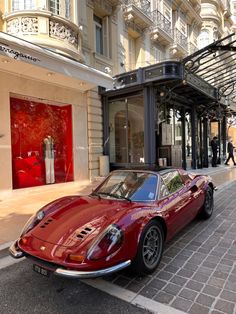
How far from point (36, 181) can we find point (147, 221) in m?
7.06

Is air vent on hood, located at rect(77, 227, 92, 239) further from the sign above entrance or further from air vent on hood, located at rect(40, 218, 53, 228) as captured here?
the sign above entrance

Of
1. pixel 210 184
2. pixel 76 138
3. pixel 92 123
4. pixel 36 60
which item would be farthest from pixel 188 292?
pixel 92 123

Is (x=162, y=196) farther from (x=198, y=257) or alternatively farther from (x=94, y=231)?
(x=94, y=231)

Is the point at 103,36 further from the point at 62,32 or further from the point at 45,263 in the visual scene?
the point at 45,263

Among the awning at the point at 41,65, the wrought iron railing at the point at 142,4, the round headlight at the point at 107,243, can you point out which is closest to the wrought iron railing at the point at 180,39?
the wrought iron railing at the point at 142,4

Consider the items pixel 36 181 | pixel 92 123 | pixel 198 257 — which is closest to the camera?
pixel 198 257

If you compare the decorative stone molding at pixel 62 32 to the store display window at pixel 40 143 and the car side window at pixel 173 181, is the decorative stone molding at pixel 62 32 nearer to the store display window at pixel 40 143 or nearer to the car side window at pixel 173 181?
the store display window at pixel 40 143

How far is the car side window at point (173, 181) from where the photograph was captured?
436 cm

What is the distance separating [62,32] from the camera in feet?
30.0

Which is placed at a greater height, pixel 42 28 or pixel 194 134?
pixel 42 28

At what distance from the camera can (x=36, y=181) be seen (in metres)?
9.60

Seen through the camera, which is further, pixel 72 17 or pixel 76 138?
pixel 76 138

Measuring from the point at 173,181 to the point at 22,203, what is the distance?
4447mm

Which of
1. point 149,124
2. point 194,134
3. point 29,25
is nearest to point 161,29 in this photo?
point 194,134
